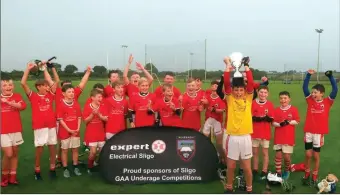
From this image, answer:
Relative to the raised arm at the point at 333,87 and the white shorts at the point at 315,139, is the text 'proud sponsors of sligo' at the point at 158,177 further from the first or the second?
the raised arm at the point at 333,87

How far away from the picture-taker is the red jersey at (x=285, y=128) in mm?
5414

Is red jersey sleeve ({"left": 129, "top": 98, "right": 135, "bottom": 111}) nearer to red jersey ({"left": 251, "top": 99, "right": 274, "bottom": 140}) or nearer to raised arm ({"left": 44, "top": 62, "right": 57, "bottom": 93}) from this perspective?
raised arm ({"left": 44, "top": 62, "right": 57, "bottom": 93})

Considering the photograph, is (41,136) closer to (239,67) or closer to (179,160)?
(179,160)

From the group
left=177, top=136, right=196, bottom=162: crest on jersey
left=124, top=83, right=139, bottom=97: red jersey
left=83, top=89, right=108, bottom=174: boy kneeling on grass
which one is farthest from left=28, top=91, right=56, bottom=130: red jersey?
left=177, top=136, right=196, bottom=162: crest on jersey

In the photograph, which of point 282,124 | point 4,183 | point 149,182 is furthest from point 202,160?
point 4,183

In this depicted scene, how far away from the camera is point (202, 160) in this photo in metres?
5.36

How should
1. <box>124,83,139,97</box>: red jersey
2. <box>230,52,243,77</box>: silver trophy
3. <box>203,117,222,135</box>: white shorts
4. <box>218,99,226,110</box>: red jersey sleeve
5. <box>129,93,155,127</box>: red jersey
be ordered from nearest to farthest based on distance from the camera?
<box>230,52,243,77</box>: silver trophy < <box>129,93,155,127</box>: red jersey < <box>218,99,226,110</box>: red jersey sleeve < <box>203,117,222,135</box>: white shorts < <box>124,83,139,97</box>: red jersey

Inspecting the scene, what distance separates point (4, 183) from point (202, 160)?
10.4ft

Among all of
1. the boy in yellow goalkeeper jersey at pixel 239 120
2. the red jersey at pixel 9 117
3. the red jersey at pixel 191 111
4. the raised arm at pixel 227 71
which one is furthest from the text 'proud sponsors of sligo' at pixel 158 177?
the red jersey at pixel 9 117

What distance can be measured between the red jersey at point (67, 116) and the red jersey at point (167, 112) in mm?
1345

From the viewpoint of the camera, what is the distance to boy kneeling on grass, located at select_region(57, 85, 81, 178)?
18.1 ft

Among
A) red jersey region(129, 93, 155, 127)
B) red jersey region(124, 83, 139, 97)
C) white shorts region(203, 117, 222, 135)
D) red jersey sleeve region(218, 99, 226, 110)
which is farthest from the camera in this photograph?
red jersey region(124, 83, 139, 97)

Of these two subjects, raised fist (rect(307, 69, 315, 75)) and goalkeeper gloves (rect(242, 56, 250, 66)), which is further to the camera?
raised fist (rect(307, 69, 315, 75))

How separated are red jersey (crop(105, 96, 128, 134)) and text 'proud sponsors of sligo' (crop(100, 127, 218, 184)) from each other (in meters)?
0.45
